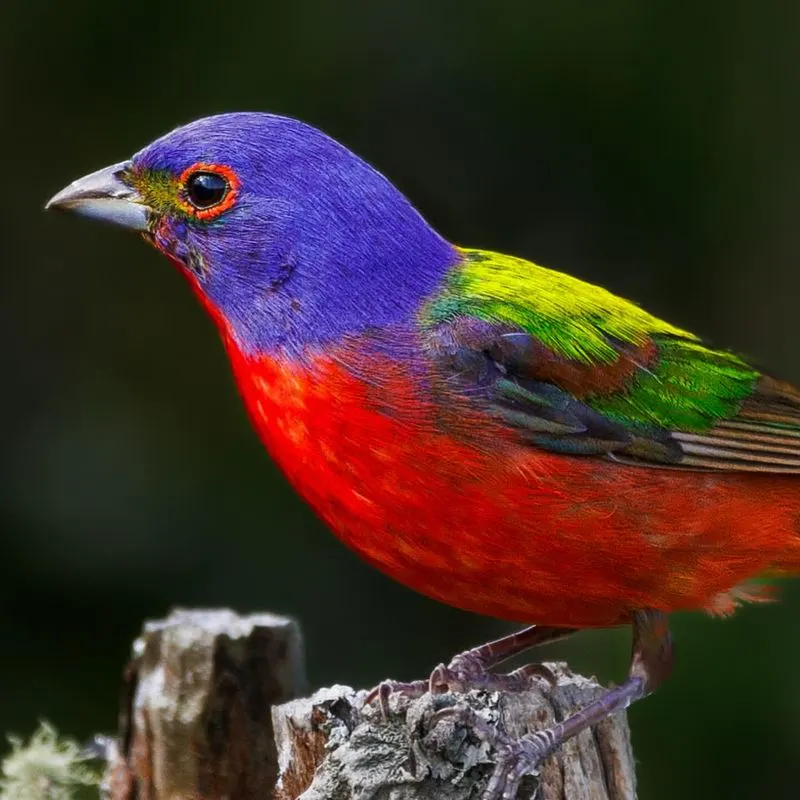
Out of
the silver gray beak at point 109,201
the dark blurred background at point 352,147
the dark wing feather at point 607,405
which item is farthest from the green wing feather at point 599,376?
the dark blurred background at point 352,147

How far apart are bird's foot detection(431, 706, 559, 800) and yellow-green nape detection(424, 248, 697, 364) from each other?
1.20 m

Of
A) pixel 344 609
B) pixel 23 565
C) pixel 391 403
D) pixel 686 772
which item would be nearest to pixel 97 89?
pixel 23 565

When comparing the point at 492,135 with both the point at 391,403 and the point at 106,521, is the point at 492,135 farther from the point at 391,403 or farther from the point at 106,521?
the point at 391,403

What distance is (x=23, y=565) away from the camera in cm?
745

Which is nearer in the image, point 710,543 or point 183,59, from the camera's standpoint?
point 710,543

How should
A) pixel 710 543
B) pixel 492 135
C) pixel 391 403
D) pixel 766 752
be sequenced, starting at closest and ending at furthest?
pixel 391 403
pixel 710 543
pixel 766 752
pixel 492 135

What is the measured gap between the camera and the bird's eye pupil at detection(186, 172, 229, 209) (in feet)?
17.0

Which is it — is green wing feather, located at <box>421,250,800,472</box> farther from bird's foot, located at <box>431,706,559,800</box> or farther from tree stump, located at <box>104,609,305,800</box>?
tree stump, located at <box>104,609,305,800</box>

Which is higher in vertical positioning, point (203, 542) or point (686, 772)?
point (203, 542)

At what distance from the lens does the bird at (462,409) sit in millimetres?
4793

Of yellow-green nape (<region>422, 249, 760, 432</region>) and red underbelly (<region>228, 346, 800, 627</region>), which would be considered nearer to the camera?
red underbelly (<region>228, 346, 800, 627</region>)

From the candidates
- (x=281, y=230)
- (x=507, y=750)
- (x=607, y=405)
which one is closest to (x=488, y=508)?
(x=607, y=405)

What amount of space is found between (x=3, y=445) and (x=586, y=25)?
3194 millimetres

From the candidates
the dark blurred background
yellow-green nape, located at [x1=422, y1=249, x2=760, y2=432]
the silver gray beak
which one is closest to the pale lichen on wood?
yellow-green nape, located at [x1=422, y1=249, x2=760, y2=432]
